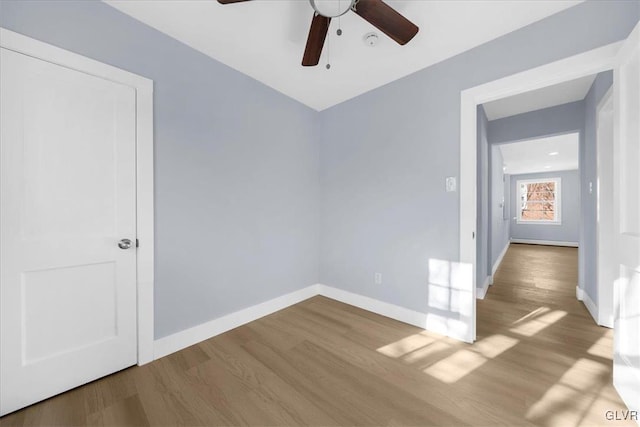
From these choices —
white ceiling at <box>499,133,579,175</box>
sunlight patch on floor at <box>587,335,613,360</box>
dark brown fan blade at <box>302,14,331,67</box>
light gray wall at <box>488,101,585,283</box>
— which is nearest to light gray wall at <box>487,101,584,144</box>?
light gray wall at <box>488,101,585,283</box>

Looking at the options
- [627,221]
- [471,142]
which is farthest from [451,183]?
[627,221]

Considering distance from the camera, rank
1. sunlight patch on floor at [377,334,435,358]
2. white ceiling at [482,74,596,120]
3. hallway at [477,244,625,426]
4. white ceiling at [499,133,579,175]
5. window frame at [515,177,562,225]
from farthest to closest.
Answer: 1. window frame at [515,177,562,225]
2. white ceiling at [499,133,579,175]
3. white ceiling at [482,74,596,120]
4. sunlight patch on floor at [377,334,435,358]
5. hallway at [477,244,625,426]

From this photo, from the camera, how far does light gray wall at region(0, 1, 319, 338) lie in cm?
165

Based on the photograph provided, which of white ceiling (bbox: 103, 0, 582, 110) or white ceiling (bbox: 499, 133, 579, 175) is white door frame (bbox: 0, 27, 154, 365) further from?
white ceiling (bbox: 499, 133, 579, 175)

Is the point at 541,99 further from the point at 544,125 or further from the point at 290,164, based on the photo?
the point at 290,164

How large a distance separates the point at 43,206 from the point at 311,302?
2.51 meters

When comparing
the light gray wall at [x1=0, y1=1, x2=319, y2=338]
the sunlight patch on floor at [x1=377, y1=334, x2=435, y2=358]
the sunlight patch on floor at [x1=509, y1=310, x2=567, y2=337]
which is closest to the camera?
the light gray wall at [x1=0, y1=1, x2=319, y2=338]

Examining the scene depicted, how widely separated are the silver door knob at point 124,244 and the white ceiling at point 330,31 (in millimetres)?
1616

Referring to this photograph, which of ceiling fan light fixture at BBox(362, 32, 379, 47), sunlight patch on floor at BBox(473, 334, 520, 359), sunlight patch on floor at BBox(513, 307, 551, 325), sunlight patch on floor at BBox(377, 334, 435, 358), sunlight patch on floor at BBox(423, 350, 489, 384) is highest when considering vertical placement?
ceiling fan light fixture at BBox(362, 32, 379, 47)

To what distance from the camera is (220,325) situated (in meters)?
2.29

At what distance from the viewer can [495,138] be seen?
3.87 meters

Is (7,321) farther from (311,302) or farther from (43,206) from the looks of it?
(311,302)

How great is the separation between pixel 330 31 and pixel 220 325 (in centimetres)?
270

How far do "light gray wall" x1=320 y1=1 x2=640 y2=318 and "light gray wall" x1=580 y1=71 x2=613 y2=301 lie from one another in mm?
1256
